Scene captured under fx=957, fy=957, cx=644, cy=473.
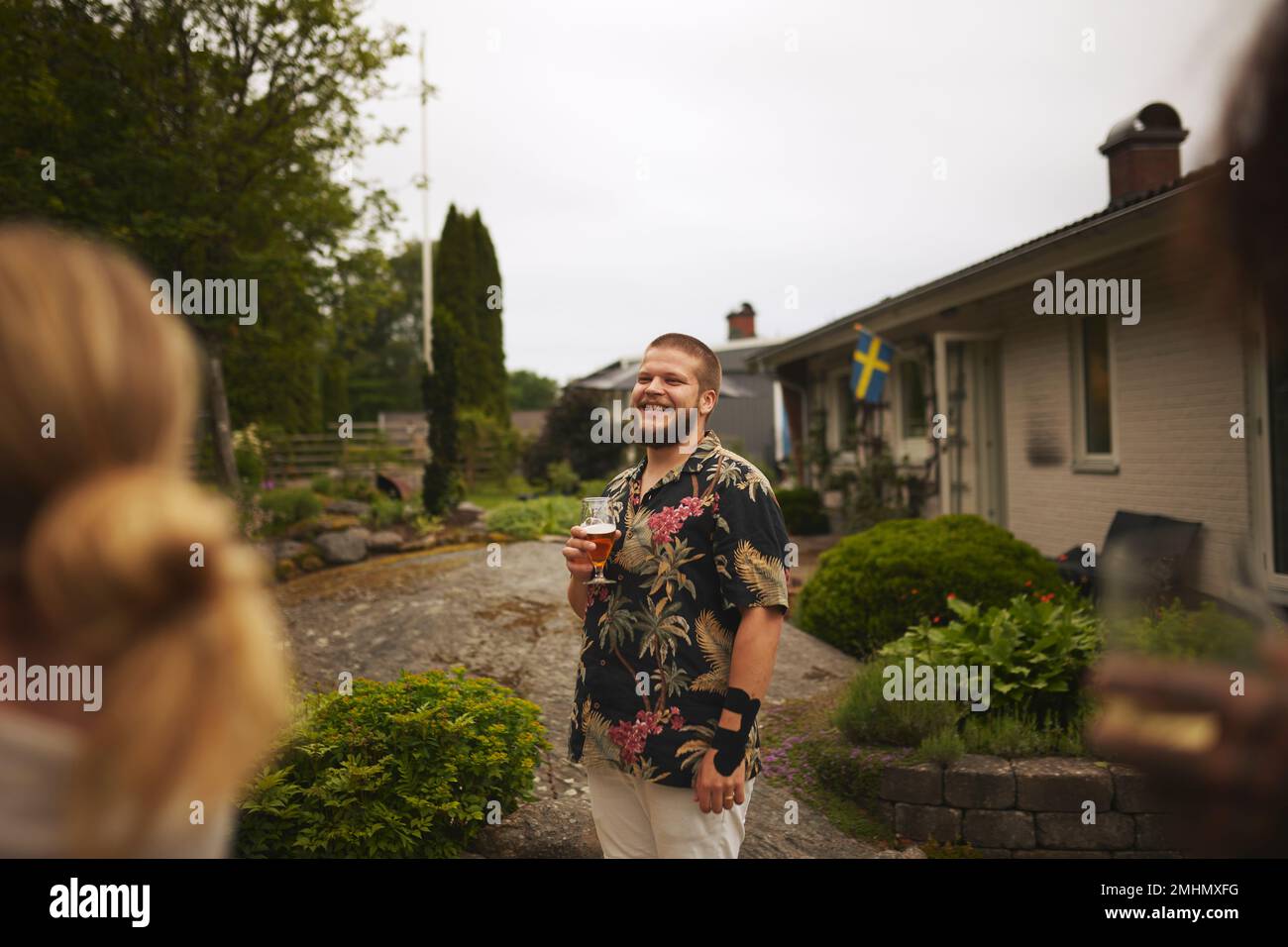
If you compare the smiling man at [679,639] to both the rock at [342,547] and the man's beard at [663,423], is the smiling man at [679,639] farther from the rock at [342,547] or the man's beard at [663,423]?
the rock at [342,547]

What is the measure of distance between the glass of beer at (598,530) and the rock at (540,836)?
1.83 m

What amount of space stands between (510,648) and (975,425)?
7.09m

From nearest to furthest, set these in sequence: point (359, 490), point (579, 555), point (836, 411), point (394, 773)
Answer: point (579, 555) → point (394, 773) → point (359, 490) → point (836, 411)

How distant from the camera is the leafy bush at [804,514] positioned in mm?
14797

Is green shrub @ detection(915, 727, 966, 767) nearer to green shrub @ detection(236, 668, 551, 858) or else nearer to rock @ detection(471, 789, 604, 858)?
rock @ detection(471, 789, 604, 858)

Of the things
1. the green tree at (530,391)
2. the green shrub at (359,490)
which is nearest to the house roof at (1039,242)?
the green shrub at (359,490)

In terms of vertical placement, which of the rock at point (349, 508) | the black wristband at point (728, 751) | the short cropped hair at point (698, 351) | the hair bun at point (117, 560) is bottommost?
the black wristband at point (728, 751)

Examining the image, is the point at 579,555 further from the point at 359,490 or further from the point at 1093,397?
the point at 359,490

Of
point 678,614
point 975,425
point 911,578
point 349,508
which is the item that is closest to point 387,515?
point 349,508

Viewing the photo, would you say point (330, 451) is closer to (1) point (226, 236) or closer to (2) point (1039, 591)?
(1) point (226, 236)

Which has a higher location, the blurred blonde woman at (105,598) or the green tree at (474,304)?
the green tree at (474,304)

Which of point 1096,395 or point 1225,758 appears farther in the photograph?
point 1096,395

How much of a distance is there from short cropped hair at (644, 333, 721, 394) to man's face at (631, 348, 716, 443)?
0.01 m

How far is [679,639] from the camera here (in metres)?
2.55
